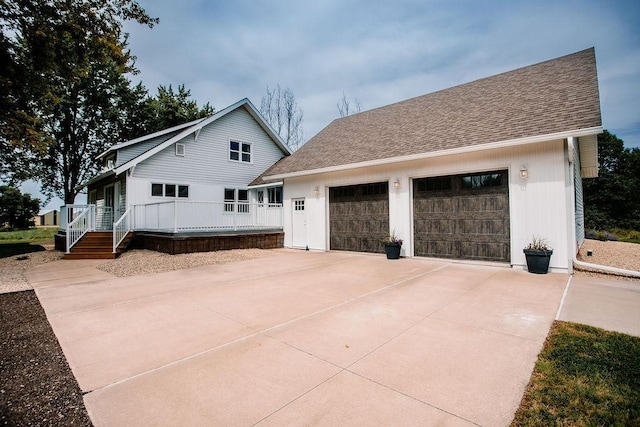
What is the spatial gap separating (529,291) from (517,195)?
10.6ft

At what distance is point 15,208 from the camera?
1442 inches

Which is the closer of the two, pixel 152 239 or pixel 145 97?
pixel 152 239

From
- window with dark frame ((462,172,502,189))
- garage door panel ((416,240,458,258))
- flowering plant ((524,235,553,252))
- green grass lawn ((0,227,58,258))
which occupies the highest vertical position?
window with dark frame ((462,172,502,189))

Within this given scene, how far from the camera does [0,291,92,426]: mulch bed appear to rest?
2223 mm

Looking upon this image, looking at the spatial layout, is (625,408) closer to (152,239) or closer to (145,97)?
(152,239)

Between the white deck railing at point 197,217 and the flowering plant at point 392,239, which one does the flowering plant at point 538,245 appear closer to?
the flowering plant at point 392,239

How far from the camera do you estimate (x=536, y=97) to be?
9164mm

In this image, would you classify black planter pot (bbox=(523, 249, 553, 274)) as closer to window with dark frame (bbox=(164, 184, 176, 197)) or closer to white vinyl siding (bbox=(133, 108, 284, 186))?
white vinyl siding (bbox=(133, 108, 284, 186))

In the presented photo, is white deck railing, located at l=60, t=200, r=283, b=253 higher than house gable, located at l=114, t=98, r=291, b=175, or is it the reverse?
house gable, located at l=114, t=98, r=291, b=175

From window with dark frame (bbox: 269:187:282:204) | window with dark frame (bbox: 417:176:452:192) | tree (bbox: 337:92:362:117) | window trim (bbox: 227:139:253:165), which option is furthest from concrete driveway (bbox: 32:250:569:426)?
tree (bbox: 337:92:362:117)

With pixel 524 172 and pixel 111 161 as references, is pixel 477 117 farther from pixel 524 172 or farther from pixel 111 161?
pixel 111 161

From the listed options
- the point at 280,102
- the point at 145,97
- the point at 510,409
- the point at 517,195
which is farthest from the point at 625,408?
the point at 145,97

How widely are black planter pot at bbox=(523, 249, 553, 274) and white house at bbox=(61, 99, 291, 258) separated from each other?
9.82 meters

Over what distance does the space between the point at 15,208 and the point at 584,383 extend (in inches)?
2046
